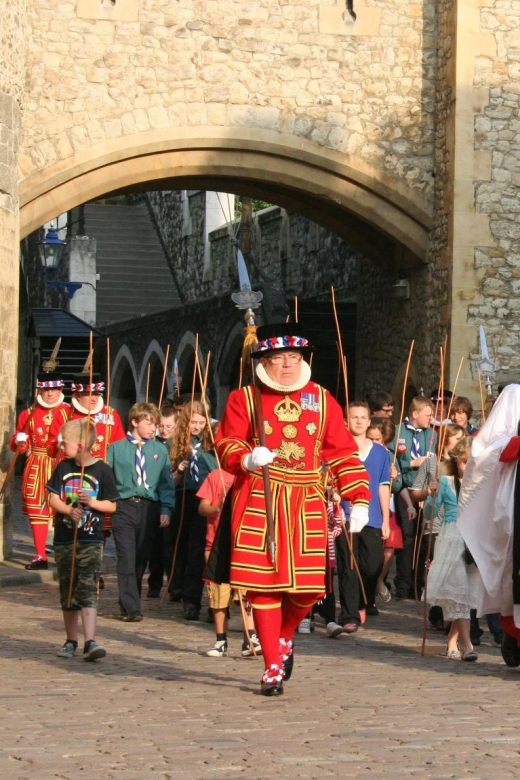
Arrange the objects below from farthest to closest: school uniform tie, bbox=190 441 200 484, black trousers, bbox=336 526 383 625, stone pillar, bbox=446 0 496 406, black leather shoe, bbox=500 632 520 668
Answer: stone pillar, bbox=446 0 496 406 < school uniform tie, bbox=190 441 200 484 < black trousers, bbox=336 526 383 625 < black leather shoe, bbox=500 632 520 668

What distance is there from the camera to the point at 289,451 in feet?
23.3

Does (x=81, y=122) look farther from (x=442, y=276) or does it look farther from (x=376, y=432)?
(x=376, y=432)

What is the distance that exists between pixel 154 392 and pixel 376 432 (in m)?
17.3

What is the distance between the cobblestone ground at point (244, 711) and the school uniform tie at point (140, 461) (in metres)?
0.92

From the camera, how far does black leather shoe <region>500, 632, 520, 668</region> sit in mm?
7824

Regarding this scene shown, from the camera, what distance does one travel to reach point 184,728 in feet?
19.7

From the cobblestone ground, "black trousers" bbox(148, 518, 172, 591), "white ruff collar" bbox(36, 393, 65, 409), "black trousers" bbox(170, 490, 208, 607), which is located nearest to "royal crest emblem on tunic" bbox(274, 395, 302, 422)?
the cobblestone ground

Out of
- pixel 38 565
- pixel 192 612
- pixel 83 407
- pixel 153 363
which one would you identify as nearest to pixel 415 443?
pixel 83 407

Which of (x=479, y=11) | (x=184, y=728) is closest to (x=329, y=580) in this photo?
(x=184, y=728)

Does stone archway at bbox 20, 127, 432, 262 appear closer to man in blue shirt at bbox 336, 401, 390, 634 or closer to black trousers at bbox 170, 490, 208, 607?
black trousers at bbox 170, 490, 208, 607

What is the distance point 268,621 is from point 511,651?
148cm

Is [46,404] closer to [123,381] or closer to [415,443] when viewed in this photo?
[415,443]

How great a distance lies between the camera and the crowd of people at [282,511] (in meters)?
7.06

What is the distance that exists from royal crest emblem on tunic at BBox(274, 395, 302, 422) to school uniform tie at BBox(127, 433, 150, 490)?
9.81ft
